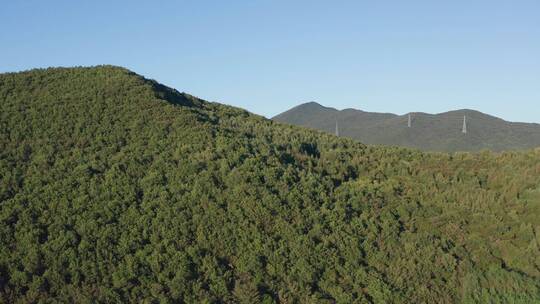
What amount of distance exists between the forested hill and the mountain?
4688 centimetres

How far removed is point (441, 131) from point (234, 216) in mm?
67812

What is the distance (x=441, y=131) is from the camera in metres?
75.6

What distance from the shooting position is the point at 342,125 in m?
90.6

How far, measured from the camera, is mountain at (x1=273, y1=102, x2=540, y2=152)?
224 ft

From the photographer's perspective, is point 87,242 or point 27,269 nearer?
point 27,269

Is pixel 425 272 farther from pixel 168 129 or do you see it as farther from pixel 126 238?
pixel 168 129

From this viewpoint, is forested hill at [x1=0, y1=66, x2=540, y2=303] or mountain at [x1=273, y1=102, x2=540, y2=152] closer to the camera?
forested hill at [x1=0, y1=66, x2=540, y2=303]

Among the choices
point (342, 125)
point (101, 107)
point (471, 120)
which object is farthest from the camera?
point (342, 125)

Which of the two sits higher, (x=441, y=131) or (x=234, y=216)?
(x=441, y=131)

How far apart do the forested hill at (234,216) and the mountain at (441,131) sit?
46.9 meters

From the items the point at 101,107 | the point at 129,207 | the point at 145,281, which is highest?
the point at 101,107

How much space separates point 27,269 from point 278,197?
267 inches

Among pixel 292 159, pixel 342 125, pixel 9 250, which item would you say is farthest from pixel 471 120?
pixel 9 250

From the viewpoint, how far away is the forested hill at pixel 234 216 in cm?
1095
